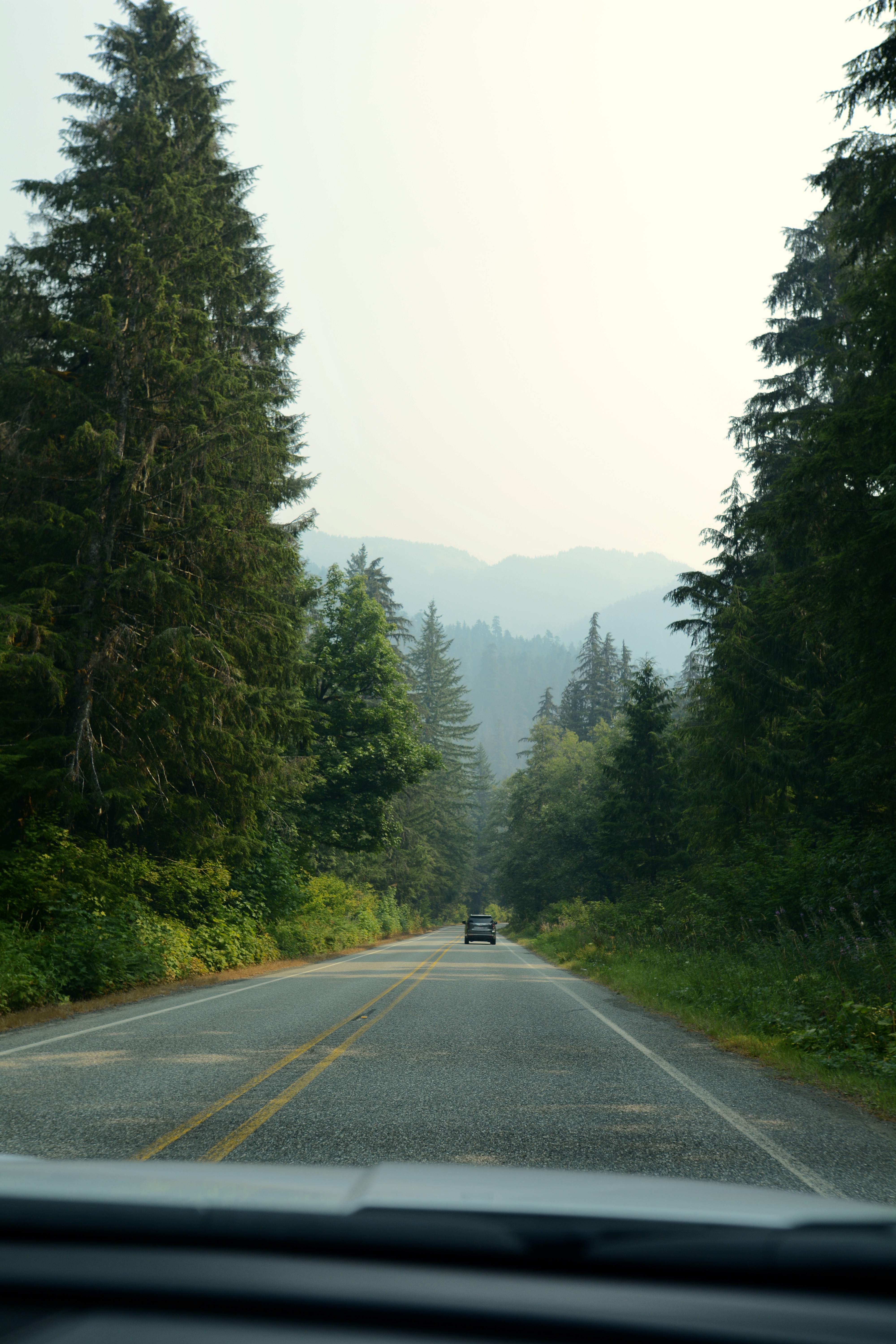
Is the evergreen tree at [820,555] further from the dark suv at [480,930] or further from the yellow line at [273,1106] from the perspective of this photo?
the dark suv at [480,930]

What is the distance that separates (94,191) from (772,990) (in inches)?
759

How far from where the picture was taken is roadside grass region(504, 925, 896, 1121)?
25.8ft

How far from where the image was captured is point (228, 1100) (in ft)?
22.0

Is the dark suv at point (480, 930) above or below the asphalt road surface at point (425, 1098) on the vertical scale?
below

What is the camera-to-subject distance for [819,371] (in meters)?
23.5

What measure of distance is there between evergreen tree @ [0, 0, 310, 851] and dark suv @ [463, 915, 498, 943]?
26735 mm

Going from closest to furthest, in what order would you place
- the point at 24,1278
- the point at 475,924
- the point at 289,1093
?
the point at 24,1278, the point at 289,1093, the point at 475,924

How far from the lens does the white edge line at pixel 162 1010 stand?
31.8 feet

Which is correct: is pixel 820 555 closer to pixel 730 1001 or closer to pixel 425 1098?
pixel 730 1001

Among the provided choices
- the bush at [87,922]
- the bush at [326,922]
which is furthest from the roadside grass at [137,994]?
the bush at [326,922]

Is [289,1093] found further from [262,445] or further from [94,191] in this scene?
[94,191]

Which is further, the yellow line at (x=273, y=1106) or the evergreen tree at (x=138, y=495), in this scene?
the evergreen tree at (x=138, y=495)

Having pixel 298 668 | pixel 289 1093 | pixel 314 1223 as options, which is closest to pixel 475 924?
pixel 298 668

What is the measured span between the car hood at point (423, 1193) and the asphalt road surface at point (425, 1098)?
171 cm
